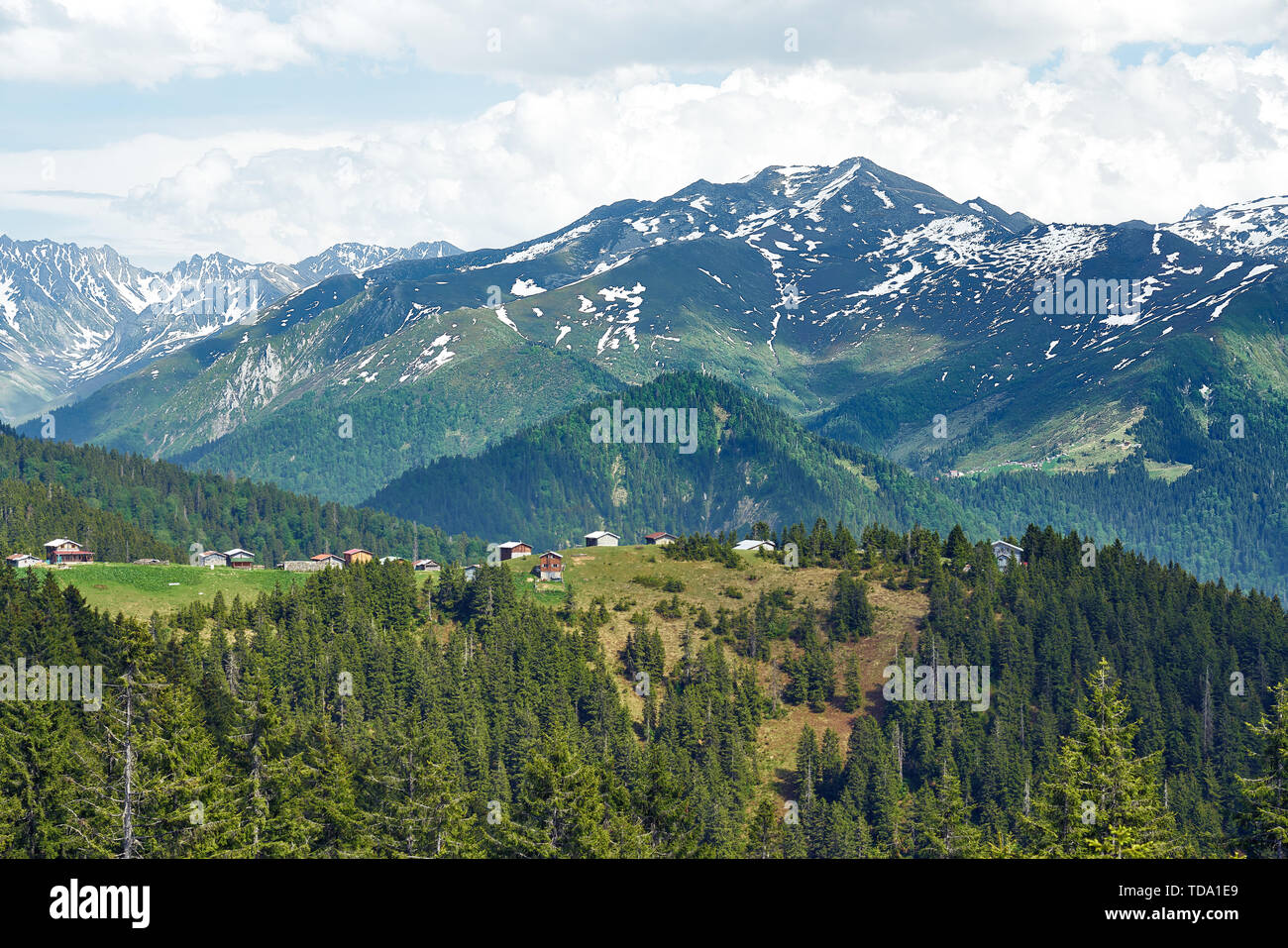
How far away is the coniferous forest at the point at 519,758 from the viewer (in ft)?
227

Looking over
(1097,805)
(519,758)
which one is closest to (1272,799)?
(1097,805)

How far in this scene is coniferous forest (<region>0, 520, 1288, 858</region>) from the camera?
6925 cm

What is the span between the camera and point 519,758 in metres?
161
